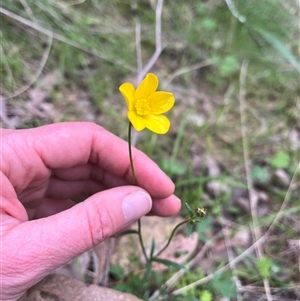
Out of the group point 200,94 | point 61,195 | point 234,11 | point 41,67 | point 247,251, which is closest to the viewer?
point 61,195

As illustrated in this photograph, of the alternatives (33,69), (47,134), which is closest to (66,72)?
(33,69)

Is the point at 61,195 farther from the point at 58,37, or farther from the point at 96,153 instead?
the point at 58,37

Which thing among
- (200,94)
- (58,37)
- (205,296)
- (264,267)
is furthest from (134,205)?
(200,94)

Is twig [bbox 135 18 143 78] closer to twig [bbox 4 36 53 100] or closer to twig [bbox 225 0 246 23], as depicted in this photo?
twig [bbox 4 36 53 100]

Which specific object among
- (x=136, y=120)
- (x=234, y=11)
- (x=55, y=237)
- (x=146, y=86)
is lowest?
(x=55, y=237)

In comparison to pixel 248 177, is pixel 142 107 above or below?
above

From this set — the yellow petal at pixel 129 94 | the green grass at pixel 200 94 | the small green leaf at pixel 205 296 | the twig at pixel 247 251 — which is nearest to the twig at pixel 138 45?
the green grass at pixel 200 94

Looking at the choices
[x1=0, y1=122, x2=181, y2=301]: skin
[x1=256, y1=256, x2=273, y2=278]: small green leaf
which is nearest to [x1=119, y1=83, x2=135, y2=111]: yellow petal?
[x1=0, y1=122, x2=181, y2=301]: skin

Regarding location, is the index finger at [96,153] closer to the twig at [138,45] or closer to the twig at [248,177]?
the twig at [248,177]
